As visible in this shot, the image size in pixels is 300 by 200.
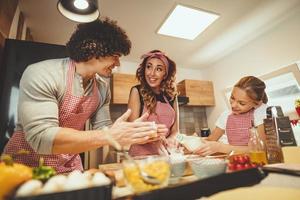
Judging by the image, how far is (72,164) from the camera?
1179 mm

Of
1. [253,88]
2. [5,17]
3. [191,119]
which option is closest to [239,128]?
[253,88]

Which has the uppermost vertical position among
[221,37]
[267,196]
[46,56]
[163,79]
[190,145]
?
[221,37]

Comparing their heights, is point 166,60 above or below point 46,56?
below

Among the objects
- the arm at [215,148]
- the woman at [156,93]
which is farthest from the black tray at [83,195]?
the woman at [156,93]

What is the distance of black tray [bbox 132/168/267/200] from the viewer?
1.48 ft

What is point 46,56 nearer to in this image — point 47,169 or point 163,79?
point 163,79

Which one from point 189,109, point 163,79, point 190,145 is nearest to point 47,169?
point 190,145

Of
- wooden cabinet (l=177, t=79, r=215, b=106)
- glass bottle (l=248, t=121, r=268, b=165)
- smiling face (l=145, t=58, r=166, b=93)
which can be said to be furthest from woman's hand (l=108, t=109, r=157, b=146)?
wooden cabinet (l=177, t=79, r=215, b=106)

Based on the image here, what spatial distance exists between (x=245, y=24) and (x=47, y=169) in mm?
3116

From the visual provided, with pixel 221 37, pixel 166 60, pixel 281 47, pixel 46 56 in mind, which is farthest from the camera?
pixel 221 37

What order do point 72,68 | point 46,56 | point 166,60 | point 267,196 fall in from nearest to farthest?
point 267,196 < point 72,68 < point 166,60 < point 46,56

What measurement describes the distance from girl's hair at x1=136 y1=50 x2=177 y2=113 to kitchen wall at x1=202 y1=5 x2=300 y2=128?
6.26ft

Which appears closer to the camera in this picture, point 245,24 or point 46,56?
point 46,56

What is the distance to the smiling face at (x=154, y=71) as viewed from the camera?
1779 mm
